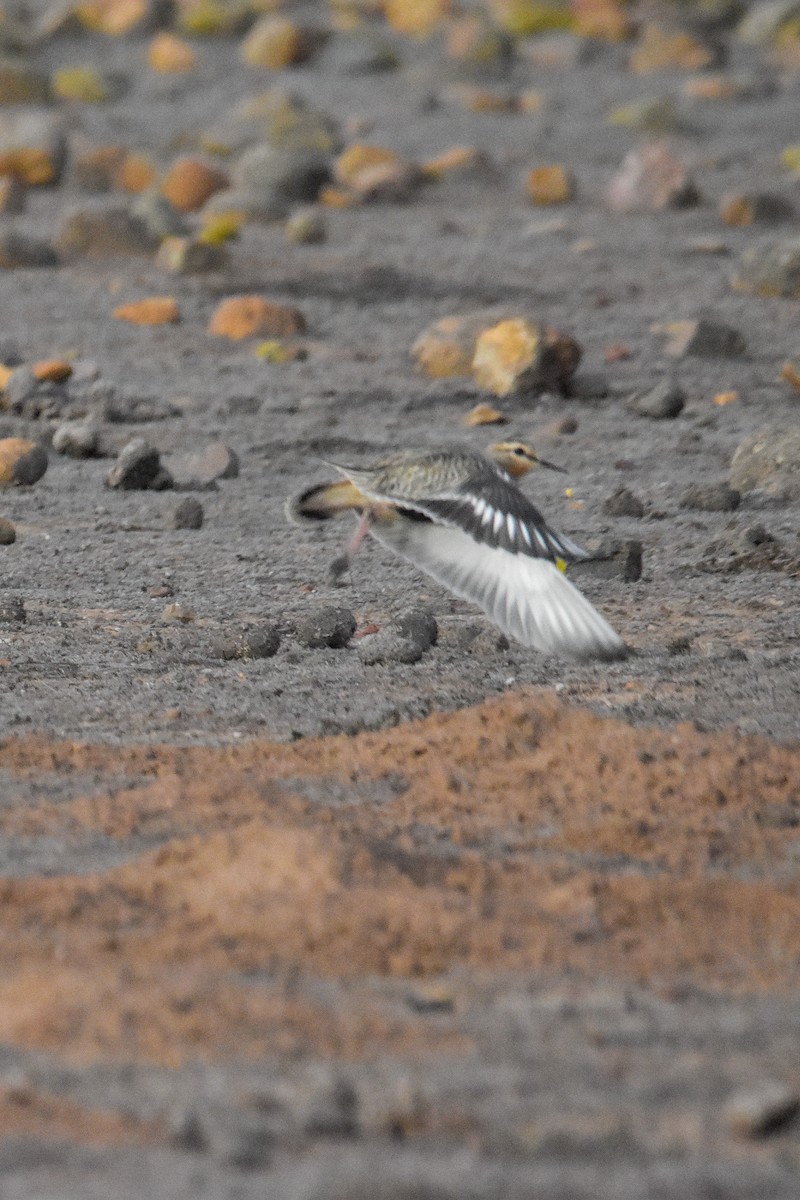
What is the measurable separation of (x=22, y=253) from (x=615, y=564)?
226 inches

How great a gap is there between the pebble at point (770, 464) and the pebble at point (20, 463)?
7.97ft

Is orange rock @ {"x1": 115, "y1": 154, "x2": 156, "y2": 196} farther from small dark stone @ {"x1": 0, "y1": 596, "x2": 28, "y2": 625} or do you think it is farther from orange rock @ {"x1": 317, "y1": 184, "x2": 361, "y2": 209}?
small dark stone @ {"x1": 0, "y1": 596, "x2": 28, "y2": 625}

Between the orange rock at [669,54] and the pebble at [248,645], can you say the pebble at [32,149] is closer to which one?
the orange rock at [669,54]

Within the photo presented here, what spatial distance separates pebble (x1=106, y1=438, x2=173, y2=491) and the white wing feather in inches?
85.1

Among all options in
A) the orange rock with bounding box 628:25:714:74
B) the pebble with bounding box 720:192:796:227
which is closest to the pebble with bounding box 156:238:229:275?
the pebble with bounding box 720:192:796:227

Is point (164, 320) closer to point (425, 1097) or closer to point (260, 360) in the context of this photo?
point (260, 360)

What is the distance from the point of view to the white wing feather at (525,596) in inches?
190

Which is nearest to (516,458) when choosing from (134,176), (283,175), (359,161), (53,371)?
(53,371)

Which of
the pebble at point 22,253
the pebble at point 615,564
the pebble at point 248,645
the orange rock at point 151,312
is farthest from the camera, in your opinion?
the pebble at point 22,253

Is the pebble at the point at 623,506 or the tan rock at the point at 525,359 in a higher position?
the tan rock at the point at 525,359

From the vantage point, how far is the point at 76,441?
765 centimetres

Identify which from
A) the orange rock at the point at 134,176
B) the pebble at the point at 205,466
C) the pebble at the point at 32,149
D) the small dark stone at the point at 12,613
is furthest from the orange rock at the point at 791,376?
the pebble at the point at 32,149

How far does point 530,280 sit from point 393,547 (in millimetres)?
5458

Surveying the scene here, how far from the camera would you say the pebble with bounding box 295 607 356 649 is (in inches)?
213
